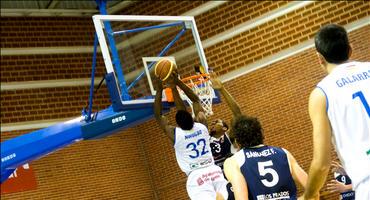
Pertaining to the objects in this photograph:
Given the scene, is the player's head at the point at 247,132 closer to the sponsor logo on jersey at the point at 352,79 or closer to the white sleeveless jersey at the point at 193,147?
the sponsor logo on jersey at the point at 352,79

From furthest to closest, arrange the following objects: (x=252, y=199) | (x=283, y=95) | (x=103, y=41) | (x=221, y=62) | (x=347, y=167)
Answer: (x=221, y=62)
(x=283, y=95)
(x=103, y=41)
(x=252, y=199)
(x=347, y=167)

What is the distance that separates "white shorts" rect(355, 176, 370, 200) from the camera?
3.51 meters

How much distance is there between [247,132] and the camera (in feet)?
17.4

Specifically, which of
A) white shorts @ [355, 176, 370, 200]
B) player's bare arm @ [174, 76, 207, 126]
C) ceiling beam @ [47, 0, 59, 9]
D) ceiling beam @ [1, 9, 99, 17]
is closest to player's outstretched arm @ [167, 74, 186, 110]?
player's bare arm @ [174, 76, 207, 126]

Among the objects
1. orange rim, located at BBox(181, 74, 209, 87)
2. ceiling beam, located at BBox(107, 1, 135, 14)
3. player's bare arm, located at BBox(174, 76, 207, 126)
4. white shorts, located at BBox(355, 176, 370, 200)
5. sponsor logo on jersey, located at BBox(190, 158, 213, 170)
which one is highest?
ceiling beam, located at BBox(107, 1, 135, 14)

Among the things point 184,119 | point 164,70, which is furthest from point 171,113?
point 184,119

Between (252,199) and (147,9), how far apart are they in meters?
11.8

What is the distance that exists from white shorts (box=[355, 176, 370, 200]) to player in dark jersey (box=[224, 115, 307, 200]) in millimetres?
1571

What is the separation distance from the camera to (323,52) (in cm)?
374

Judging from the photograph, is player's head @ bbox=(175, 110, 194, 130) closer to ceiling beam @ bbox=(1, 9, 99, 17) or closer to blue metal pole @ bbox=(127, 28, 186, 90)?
blue metal pole @ bbox=(127, 28, 186, 90)

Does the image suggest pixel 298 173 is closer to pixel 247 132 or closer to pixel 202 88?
pixel 247 132

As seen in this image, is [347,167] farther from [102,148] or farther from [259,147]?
[102,148]

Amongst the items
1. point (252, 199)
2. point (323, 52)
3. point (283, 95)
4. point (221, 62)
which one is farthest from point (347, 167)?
point (221, 62)

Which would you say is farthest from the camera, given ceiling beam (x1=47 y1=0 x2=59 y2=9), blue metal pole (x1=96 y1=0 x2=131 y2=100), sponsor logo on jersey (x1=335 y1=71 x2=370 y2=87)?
ceiling beam (x1=47 y1=0 x2=59 y2=9)
